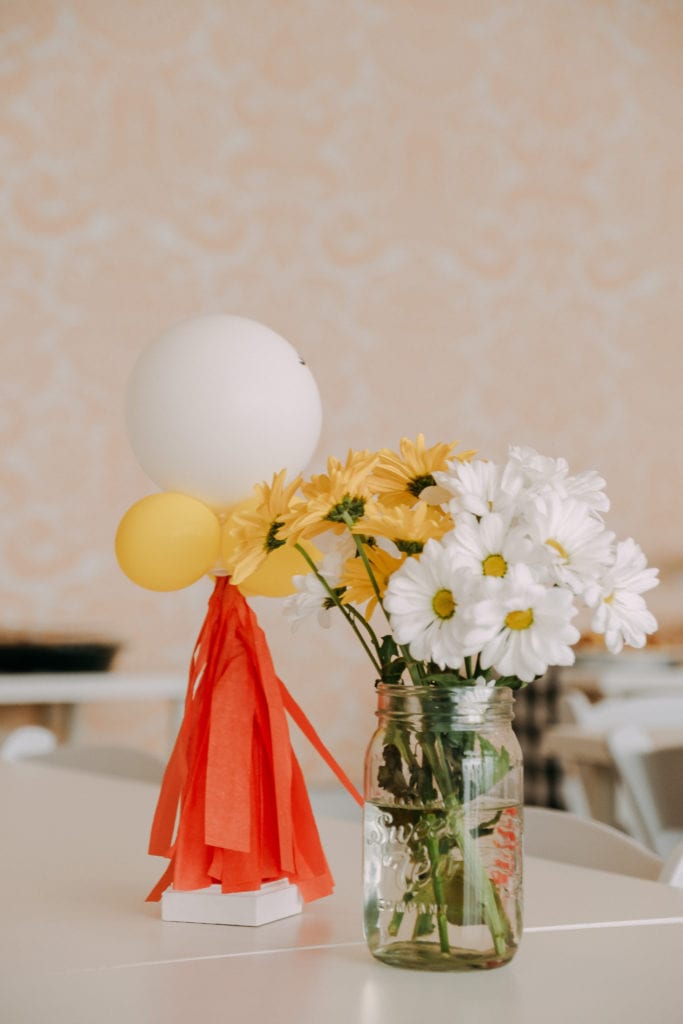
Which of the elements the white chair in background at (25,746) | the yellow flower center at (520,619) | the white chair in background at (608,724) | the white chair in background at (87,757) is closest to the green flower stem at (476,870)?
the yellow flower center at (520,619)

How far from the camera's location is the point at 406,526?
622 millimetres

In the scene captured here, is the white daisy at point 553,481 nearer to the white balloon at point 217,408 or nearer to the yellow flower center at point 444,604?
the yellow flower center at point 444,604

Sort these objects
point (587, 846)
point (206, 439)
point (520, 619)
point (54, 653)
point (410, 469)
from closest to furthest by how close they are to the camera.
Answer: point (520, 619), point (410, 469), point (206, 439), point (587, 846), point (54, 653)

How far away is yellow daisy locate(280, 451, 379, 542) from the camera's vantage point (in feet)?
2.10

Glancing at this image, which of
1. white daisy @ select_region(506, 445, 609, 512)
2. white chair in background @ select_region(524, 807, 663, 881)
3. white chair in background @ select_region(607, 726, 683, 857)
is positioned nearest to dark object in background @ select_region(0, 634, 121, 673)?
white chair in background @ select_region(607, 726, 683, 857)

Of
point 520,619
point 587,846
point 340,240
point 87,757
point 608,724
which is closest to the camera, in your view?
point 520,619

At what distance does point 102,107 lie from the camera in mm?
3365

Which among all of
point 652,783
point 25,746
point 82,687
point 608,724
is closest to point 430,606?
point 25,746

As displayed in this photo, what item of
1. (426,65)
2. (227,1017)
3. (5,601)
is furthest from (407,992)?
(426,65)

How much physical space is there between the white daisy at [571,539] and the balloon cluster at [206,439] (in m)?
0.22

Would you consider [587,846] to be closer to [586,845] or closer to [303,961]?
[586,845]

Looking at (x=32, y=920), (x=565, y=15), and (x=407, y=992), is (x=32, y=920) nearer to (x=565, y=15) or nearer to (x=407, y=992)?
(x=407, y=992)

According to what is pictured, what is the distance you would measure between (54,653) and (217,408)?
2.51m

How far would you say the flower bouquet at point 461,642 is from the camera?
57 cm
